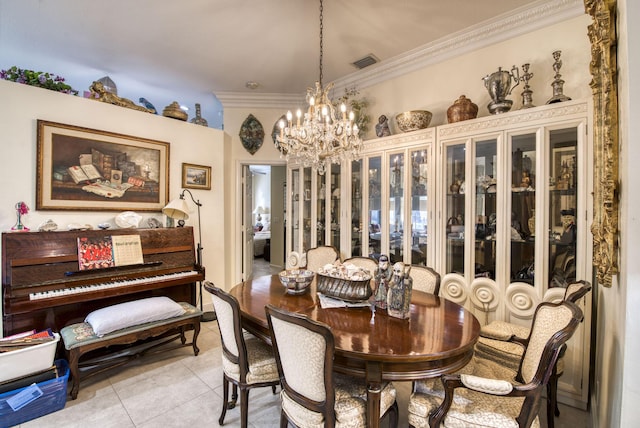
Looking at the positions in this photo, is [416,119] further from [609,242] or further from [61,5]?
[61,5]

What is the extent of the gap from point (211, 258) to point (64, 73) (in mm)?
2935

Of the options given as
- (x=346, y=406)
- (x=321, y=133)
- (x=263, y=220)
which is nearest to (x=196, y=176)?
(x=321, y=133)

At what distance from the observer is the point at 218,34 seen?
2.75 m

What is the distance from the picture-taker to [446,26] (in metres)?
2.63

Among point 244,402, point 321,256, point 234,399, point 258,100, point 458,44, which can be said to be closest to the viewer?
point 244,402

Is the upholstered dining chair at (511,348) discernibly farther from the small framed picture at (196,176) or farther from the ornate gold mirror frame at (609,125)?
the small framed picture at (196,176)

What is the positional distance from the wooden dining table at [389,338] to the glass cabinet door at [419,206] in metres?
1.00

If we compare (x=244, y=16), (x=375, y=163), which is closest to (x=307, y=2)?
(x=244, y=16)

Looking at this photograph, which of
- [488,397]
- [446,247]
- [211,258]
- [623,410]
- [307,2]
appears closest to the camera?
[623,410]

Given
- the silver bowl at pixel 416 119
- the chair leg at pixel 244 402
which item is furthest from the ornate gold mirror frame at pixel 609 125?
the chair leg at pixel 244 402

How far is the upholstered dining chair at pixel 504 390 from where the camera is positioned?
1.22 meters

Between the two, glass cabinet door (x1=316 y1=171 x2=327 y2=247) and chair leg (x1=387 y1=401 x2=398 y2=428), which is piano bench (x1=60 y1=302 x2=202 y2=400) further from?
chair leg (x1=387 y1=401 x2=398 y2=428)

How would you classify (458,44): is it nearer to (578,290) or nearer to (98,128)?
(578,290)

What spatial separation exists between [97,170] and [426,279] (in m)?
3.53
